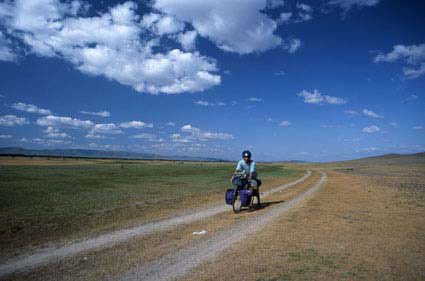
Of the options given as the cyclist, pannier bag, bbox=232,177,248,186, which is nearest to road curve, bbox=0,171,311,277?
pannier bag, bbox=232,177,248,186

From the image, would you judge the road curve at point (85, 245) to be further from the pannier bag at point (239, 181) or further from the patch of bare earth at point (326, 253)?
the patch of bare earth at point (326, 253)

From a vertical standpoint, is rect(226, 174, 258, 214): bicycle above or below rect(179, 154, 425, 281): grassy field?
above

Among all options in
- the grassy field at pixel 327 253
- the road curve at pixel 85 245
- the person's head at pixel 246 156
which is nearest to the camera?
the grassy field at pixel 327 253

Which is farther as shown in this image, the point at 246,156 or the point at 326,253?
the point at 246,156

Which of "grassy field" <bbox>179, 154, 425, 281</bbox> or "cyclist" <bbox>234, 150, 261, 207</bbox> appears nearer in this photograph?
"grassy field" <bbox>179, 154, 425, 281</bbox>

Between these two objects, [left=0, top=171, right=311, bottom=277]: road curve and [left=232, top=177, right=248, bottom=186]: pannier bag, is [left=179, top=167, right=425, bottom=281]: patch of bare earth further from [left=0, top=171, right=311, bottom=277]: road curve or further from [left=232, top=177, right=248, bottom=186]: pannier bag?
[left=0, top=171, right=311, bottom=277]: road curve

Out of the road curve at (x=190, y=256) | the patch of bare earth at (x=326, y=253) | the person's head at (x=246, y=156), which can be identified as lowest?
the road curve at (x=190, y=256)

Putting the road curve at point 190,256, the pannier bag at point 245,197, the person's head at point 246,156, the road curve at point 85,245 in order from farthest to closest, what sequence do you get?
the pannier bag at point 245,197, the person's head at point 246,156, the road curve at point 85,245, the road curve at point 190,256

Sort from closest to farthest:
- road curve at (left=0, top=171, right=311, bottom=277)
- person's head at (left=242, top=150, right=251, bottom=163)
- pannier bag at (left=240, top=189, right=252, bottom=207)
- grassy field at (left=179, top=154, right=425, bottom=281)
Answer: grassy field at (left=179, top=154, right=425, bottom=281) → road curve at (left=0, top=171, right=311, bottom=277) → person's head at (left=242, top=150, right=251, bottom=163) → pannier bag at (left=240, top=189, right=252, bottom=207)

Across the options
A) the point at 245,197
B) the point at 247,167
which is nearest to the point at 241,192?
the point at 245,197

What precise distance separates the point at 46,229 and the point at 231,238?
23.2 ft

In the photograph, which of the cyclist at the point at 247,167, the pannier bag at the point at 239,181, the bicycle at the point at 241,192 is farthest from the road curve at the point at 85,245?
the cyclist at the point at 247,167

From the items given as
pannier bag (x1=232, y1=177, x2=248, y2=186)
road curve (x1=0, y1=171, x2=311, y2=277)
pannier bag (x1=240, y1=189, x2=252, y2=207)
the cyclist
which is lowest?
road curve (x1=0, y1=171, x2=311, y2=277)

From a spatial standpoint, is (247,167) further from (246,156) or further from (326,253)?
(326,253)
